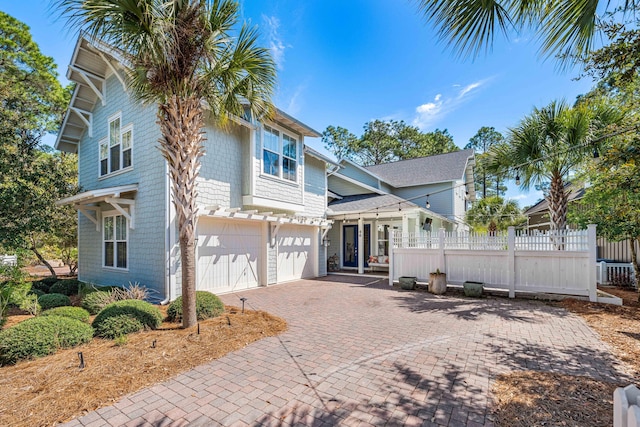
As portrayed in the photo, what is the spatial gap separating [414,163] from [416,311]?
1616 cm

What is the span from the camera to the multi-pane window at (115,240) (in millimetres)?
10008

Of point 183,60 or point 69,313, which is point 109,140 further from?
point 183,60

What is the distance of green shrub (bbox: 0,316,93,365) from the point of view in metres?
4.37

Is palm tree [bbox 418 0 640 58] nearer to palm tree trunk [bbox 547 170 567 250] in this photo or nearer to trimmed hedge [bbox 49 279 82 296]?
palm tree trunk [bbox 547 170 567 250]

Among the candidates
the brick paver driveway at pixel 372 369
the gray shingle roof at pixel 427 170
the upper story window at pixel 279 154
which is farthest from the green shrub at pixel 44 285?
the gray shingle roof at pixel 427 170

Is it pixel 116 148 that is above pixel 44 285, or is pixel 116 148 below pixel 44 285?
above

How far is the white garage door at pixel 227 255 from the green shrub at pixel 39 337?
3838 mm

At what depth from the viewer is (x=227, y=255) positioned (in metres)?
9.87

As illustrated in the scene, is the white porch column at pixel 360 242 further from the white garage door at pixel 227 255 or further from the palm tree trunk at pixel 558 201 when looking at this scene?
the palm tree trunk at pixel 558 201

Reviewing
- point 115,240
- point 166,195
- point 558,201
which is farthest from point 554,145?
point 115,240

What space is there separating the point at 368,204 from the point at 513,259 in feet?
23.9

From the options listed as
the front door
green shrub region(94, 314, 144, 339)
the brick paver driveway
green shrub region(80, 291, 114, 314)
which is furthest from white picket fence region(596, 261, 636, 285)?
green shrub region(80, 291, 114, 314)

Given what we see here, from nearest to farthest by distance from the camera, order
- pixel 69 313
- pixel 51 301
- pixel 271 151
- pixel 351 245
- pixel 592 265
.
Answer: pixel 69 313 < pixel 51 301 < pixel 592 265 < pixel 271 151 < pixel 351 245

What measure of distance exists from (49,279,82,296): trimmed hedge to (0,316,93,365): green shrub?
621cm
